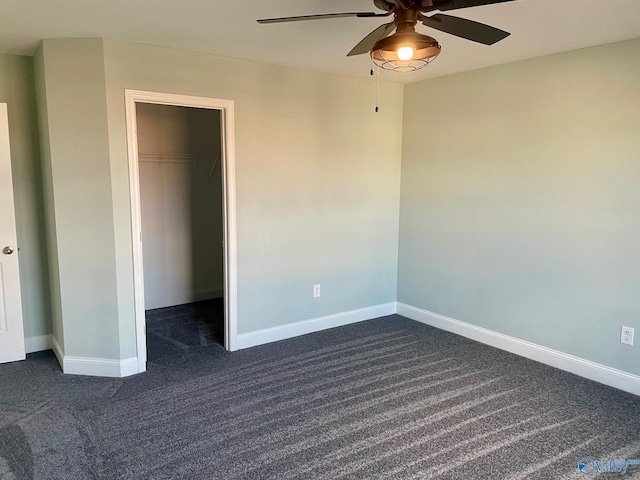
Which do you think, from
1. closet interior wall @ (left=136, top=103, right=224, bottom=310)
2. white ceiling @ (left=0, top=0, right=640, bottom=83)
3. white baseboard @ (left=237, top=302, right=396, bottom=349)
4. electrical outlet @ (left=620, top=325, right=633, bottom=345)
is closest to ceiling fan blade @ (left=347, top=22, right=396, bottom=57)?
white ceiling @ (left=0, top=0, right=640, bottom=83)

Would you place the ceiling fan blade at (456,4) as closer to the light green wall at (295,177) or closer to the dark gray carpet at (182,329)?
the light green wall at (295,177)

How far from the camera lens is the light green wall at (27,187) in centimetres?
342

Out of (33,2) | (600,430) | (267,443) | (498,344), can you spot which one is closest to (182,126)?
(33,2)

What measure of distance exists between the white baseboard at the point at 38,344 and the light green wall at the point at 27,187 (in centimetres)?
4

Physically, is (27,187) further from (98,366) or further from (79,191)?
(98,366)

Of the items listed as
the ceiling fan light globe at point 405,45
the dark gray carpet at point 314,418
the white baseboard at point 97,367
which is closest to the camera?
the ceiling fan light globe at point 405,45

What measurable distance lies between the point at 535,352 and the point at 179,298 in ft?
12.2

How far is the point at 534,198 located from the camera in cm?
351

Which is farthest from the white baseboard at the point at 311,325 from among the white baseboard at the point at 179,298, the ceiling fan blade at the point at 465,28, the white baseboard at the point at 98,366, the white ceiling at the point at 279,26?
the ceiling fan blade at the point at 465,28

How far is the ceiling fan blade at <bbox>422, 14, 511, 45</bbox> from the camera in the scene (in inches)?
75.3

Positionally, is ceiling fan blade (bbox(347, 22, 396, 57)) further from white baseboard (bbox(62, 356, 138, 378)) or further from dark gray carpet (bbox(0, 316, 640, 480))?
white baseboard (bbox(62, 356, 138, 378))

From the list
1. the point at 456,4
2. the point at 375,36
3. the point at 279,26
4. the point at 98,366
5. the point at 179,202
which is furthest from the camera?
the point at 179,202

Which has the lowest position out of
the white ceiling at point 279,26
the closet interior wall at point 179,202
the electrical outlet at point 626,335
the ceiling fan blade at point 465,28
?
the electrical outlet at point 626,335

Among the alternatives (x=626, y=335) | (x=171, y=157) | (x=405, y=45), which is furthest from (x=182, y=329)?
(x=626, y=335)
